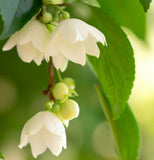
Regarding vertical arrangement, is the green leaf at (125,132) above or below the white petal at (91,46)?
below

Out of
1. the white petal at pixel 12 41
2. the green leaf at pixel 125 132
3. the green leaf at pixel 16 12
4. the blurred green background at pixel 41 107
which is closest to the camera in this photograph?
the green leaf at pixel 16 12

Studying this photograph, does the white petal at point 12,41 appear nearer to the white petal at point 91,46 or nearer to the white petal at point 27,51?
the white petal at point 27,51

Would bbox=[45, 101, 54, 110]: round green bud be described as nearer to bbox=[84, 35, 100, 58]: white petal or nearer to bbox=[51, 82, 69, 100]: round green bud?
bbox=[51, 82, 69, 100]: round green bud

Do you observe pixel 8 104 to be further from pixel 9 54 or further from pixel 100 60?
pixel 100 60

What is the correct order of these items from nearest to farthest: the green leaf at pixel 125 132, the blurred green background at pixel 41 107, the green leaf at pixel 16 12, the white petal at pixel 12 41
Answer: the green leaf at pixel 16 12 → the white petal at pixel 12 41 → the green leaf at pixel 125 132 → the blurred green background at pixel 41 107

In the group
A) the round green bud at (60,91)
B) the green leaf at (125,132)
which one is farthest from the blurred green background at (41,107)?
the round green bud at (60,91)

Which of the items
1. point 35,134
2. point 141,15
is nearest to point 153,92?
point 141,15
